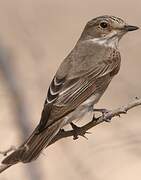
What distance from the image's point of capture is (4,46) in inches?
581

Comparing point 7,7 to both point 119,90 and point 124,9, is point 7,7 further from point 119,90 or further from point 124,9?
point 119,90

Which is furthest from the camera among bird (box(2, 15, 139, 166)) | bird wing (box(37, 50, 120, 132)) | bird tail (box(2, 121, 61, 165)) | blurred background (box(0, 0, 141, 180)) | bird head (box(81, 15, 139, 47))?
blurred background (box(0, 0, 141, 180))

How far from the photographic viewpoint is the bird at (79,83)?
7.29m

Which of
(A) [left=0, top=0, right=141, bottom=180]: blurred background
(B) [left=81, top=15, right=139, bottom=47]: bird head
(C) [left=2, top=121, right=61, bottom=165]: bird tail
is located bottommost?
(A) [left=0, top=0, right=141, bottom=180]: blurred background

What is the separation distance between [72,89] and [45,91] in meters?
5.46

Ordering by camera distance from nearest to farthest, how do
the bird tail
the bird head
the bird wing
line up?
the bird tail, the bird wing, the bird head

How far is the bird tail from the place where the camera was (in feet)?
22.7

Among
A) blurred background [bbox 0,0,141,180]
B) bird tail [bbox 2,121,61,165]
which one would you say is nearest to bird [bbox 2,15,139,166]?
bird tail [bbox 2,121,61,165]

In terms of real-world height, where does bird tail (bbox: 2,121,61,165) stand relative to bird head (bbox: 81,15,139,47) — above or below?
below

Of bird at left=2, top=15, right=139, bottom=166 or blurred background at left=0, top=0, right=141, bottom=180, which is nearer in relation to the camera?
bird at left=2, top=15, right=139, bottom=166

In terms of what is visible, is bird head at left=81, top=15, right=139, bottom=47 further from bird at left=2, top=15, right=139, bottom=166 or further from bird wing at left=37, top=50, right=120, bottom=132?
bird wing at left=37, top=50, right=120, bottom=132

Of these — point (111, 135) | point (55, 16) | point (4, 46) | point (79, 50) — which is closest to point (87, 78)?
point (79, 50)

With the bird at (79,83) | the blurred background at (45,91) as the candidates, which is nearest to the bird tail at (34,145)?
the bird at (79,83)

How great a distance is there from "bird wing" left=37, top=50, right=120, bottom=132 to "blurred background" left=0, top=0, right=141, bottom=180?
2290 millimetres
